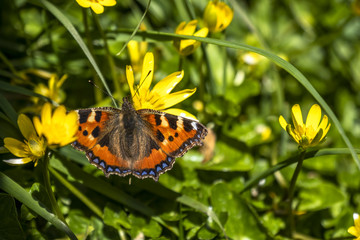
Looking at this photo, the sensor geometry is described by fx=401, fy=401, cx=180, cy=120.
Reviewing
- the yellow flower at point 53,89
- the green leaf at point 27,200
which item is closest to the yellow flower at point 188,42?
the yellow flower at point 53,89

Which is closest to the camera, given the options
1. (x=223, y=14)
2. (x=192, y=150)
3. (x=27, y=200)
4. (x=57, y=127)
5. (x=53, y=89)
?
(x=57, y=127)

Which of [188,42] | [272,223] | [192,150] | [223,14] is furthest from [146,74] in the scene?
[272,223]

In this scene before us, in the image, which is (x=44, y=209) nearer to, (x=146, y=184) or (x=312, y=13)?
(x=146, y=184)

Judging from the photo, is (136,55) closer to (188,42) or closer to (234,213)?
(188,42)

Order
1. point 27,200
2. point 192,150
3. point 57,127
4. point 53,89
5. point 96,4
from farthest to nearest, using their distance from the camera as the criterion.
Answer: point 192,150 → point 53,89 → point 96,4 → point 27,200 → point 57,127

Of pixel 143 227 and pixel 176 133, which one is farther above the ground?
pixel 176 133

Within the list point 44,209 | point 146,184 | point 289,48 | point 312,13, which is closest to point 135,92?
point 146,184

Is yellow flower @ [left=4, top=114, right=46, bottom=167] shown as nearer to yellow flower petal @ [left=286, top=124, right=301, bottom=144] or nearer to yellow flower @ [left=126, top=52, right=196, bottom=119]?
yellow flower @ [left=126, top=52, right=196, bottom=119]
